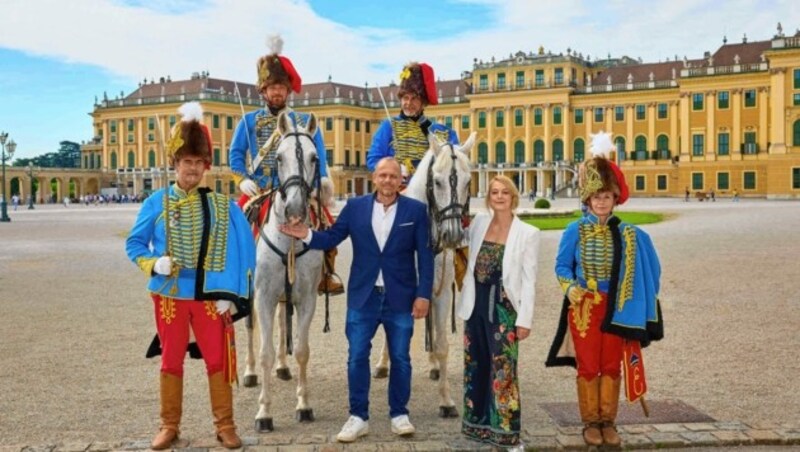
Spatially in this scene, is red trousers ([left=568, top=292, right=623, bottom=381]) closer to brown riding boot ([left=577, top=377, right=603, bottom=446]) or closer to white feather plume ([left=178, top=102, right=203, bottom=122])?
brown riding boot ([left=577, top=377, right=603, bottom=446])

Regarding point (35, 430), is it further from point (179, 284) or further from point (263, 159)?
point (263, 159)

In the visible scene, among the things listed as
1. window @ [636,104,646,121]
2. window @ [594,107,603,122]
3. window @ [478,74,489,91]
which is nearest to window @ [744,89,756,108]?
window @ [636,104,646,121]

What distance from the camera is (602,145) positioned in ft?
18.8

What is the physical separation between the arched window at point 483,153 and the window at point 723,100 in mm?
23974

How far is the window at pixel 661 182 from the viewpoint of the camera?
73500 millimetres

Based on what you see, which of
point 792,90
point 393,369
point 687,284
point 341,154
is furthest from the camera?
point 341,154

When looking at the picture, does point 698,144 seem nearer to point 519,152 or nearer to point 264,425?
point 519,152

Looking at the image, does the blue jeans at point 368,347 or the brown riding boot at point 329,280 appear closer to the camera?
the blue jeans at point 368,347

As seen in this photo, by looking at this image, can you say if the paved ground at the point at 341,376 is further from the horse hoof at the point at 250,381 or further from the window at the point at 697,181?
the window at the point at 697,181

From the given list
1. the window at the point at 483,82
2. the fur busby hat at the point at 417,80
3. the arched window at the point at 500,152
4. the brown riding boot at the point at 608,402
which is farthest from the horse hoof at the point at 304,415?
the window at the point at 483,82

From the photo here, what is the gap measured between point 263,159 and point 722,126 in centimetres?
7056

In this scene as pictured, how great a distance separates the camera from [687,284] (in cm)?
1370

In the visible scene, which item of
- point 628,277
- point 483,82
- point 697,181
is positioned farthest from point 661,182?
point 628,277

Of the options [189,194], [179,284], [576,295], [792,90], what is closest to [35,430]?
[179,284]
